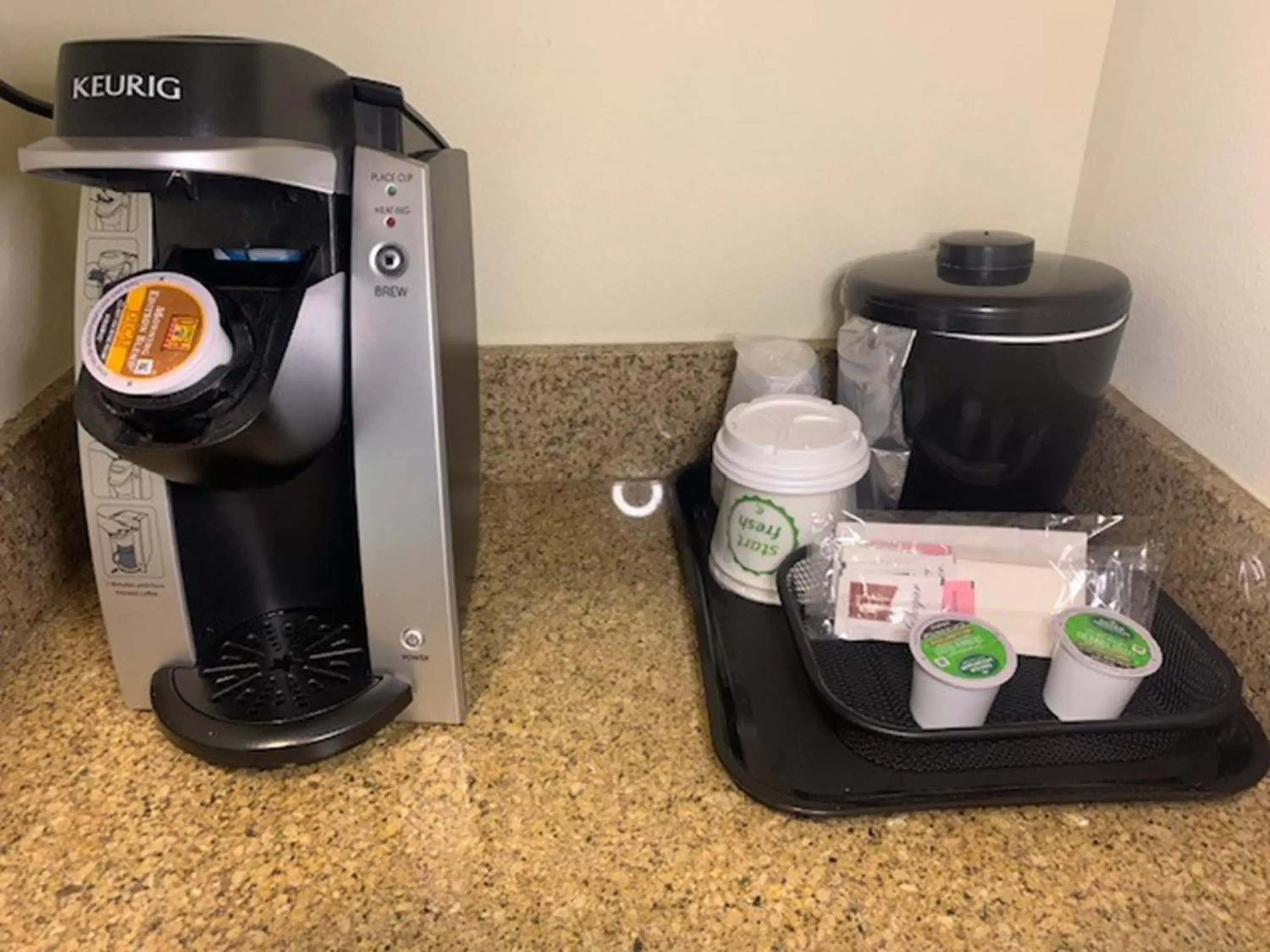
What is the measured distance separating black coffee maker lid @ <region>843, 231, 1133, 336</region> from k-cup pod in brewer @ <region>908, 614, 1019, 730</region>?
0.22 meters

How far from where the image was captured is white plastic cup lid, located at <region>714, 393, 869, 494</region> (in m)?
0.66

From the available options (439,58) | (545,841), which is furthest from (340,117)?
(545,841)

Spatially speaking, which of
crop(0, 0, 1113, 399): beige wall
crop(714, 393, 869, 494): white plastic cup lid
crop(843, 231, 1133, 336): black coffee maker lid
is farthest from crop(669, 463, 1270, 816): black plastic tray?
crop(0, 0, 1113, 399): beige wall

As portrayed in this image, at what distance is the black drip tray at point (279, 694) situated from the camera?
1.72ft

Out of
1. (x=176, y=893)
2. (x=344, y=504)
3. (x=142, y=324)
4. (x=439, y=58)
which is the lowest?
(x=176, y=893)

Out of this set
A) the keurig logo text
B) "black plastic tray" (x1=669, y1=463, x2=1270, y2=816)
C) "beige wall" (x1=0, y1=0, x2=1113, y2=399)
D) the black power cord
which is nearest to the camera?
the keurig logo text

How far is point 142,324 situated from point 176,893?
28 cm

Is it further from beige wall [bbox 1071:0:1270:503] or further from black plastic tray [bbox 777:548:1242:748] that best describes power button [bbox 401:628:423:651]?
beige wall [bbox 1071:0:1270:503]

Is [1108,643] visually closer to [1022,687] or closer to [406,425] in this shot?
[1022,687]

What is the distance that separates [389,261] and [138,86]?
0.14 metres

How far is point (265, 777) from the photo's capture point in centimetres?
55

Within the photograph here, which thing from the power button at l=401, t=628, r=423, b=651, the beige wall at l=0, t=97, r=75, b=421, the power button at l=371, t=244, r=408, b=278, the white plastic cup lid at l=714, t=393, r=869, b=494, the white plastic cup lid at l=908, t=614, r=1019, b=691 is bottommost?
the power button at l=401, t=628, r=423, b=651

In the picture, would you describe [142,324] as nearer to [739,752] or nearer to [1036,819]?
[739,752]

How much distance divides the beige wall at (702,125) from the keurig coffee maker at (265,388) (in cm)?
20
